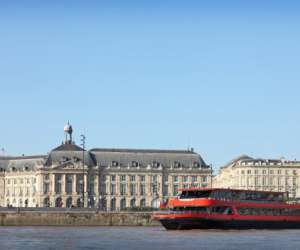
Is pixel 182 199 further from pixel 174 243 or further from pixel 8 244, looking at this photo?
pixel 8 244

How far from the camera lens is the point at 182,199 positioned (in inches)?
4345

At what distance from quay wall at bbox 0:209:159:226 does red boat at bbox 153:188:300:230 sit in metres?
20.1

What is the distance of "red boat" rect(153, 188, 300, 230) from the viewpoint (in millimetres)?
107438

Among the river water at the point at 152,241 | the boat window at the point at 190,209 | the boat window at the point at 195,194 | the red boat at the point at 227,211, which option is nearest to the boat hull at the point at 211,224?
the red boat at the point at 227,211

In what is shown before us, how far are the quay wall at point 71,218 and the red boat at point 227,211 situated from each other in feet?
66.1

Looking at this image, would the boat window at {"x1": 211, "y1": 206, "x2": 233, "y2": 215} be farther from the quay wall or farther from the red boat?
the quay wall

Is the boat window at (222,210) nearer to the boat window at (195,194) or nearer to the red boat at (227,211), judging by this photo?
the red boat at (227,211)

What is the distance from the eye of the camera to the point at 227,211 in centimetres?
11044

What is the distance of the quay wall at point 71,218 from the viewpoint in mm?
128875

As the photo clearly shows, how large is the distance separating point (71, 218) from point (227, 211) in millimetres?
28621

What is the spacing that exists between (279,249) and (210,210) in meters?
34.7

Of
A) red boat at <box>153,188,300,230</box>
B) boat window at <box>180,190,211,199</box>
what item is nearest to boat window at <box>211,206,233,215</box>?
red boat at <box>153,188,300,230</box>

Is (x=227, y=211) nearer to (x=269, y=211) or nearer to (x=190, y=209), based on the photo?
(x=190, y=209)

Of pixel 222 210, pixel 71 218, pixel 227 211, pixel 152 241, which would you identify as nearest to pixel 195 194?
pixel 222 210
